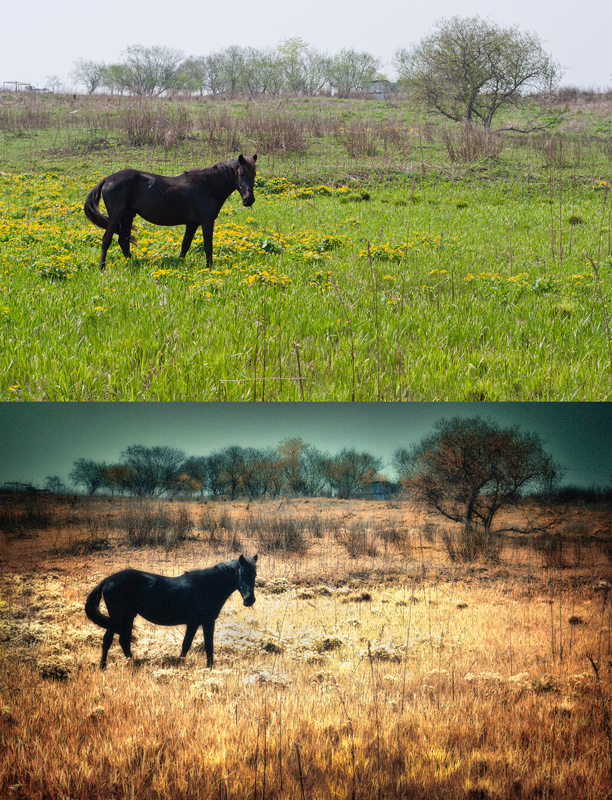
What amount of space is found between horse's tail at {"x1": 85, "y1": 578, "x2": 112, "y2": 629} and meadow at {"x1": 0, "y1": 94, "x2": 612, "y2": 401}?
90cm

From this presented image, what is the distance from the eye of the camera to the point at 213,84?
2801 mm

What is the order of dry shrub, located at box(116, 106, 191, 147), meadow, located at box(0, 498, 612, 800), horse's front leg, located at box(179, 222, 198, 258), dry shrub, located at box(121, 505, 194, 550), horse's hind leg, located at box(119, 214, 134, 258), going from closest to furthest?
meadow, located at box(0, 498, 612, 800) → dry shrub, located at box(121, 505, 194, 550) → dry shrub, located at box(116, 106, 191, 147) → horse's hind leg, located at box(119, 214, 134, 258) → horse's front leg, located at box(179, 222, 198, 258)

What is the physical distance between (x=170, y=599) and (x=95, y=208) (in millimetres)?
2849

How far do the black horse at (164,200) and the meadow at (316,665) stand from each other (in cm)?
195

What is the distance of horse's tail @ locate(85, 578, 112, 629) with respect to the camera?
234 cm

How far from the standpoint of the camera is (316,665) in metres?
2.27

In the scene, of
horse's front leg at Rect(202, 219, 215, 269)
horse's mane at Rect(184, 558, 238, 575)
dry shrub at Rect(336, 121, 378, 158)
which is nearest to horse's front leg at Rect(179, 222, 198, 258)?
horse's front leg at Rect(202, 219, 215, 269)

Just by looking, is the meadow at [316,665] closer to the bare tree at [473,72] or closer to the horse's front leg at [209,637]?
the horse's front leg at [209,637]

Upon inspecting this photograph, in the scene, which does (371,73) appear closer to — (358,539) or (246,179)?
(246,179)

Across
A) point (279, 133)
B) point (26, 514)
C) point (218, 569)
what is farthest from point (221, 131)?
point (218, 569)

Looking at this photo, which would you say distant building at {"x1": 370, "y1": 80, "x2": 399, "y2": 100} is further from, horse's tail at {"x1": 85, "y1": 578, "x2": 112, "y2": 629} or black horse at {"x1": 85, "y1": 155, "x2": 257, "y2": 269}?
horse's tail at {"x1": 85, "y1": 578, "x2": 112, "y2": 629}

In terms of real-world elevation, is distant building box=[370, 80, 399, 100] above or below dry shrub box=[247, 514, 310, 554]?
above

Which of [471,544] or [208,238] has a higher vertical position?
[208,238]

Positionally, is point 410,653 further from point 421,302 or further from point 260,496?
point 421,302
